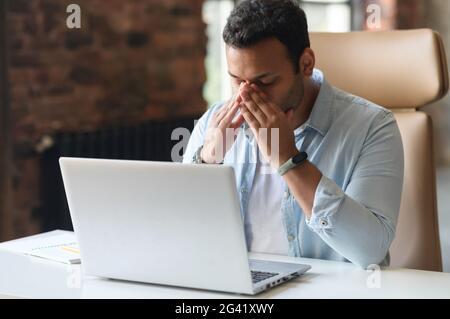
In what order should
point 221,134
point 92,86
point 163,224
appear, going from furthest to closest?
1. point 92,86
2. point 221,134
3. point 163,224

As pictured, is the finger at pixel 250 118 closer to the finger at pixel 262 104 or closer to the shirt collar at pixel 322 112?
the finger at pixel 262 104

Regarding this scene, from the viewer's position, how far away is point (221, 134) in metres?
1.75

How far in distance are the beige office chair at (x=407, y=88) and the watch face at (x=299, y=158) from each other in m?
0.51

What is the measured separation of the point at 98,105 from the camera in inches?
137

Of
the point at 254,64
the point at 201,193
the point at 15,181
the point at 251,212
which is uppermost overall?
the point at 254,64

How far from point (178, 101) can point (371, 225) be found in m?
2.44

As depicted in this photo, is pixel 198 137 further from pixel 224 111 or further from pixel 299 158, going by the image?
pixel 299 158

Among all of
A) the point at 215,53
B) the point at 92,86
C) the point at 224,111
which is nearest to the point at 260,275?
the point at 224,111

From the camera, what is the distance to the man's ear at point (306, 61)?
5.83ft

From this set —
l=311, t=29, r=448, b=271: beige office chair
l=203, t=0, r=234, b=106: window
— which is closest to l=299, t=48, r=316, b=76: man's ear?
l=311, t=29, r=448, b=271: beige office chair

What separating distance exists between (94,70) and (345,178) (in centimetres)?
195

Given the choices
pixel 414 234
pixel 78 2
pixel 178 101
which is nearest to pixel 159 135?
pixel 178 101

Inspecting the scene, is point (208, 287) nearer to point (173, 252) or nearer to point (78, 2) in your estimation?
point (173, 252)

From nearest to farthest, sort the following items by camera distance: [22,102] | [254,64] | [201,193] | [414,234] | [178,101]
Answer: [201,193] → [254,64] → [414,234] → [22,102] → [178,101]
